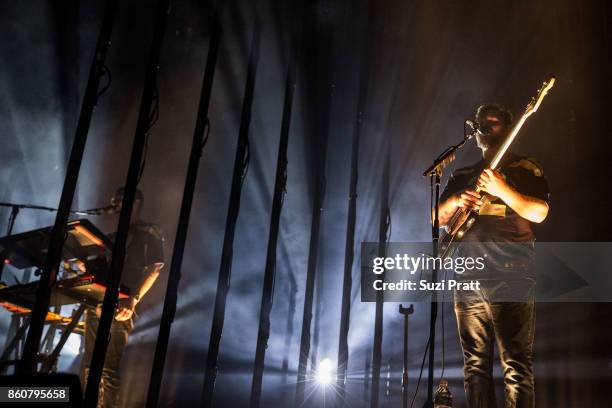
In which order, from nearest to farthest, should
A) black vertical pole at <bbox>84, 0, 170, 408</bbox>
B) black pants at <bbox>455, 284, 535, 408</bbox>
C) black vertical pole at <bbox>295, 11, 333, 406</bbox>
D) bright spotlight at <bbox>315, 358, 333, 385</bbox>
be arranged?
black pants at <bbox>455, 284, 535, 408</bbox>, black vertical pole at <bbox>84, 0, 170, 408</bbox>, black vertical pole at <bbox>295, 11, 333, 406</bbox>, bright spotlight at <bbox>315, 358, 333, 385</bbox>

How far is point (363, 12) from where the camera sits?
6.11m

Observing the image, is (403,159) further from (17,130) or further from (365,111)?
(17,130)

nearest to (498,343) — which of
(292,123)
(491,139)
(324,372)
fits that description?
(491,139)

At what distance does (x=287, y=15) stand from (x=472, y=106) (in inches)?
96.3

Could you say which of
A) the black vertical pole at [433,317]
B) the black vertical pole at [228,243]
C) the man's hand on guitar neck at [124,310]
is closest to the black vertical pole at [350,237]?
the black vertical pole at [228,243]

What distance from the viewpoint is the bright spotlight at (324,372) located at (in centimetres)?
636

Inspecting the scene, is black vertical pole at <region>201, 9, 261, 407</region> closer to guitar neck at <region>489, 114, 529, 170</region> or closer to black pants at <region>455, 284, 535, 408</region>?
black pants at <region>455, 284, 535, 408</region>

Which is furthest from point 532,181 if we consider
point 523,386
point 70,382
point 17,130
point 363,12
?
point 17,130

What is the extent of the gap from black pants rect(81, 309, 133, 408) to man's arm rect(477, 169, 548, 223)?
9.68 ft

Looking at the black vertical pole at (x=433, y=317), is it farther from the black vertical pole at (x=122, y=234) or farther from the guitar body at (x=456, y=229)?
the black vertical pole at (x=122, y=234)

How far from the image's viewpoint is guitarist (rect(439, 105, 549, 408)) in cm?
264

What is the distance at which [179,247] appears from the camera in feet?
13.4

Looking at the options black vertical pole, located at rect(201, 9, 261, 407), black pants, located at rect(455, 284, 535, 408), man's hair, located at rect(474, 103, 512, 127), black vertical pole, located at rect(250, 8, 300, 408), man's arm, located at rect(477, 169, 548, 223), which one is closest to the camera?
black pants, located at rect(455, 284, 535, 408)

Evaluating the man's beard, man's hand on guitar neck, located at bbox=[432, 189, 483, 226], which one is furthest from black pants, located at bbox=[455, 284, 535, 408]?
the man's beard
